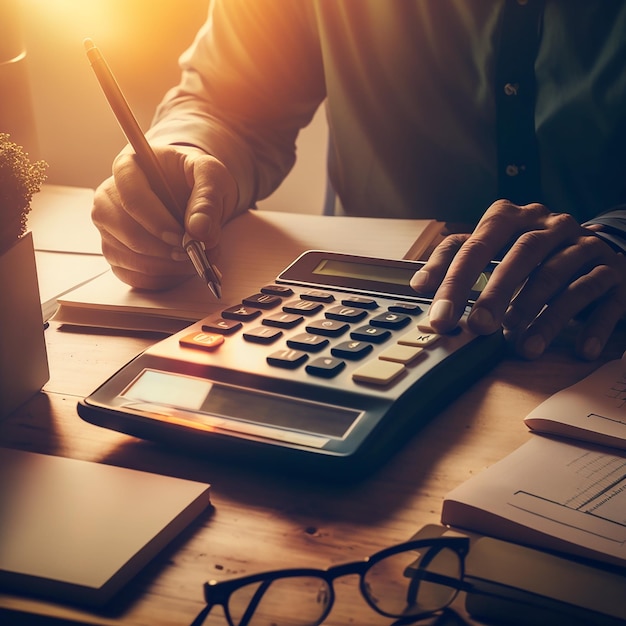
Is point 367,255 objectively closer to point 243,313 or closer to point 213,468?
point 243,313

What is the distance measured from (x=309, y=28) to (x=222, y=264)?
0.56 metres

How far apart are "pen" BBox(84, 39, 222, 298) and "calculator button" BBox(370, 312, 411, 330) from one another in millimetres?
176

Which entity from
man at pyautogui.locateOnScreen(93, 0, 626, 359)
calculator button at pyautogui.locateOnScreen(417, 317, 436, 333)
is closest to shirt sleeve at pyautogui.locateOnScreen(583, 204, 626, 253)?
man at pyautogui.locateOnScreen(93, 0, 626, 359)

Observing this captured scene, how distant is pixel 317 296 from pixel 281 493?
24 cm

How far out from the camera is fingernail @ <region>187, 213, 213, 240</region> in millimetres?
771

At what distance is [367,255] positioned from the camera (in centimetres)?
83

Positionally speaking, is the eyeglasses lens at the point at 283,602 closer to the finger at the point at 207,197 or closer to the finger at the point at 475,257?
the finger at the point at 475,257

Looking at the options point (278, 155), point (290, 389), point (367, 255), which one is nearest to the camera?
point (290, 389)

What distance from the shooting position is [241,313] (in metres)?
0.67

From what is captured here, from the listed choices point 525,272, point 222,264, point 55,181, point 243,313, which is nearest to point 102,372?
point 243,313

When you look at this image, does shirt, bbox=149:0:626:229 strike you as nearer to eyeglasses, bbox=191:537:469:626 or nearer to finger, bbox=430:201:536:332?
finger, bbox=430:201:536:332

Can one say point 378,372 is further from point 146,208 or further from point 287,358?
point 146,208

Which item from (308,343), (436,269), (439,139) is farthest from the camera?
(439,139)

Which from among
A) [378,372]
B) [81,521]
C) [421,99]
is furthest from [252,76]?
[81,521]
